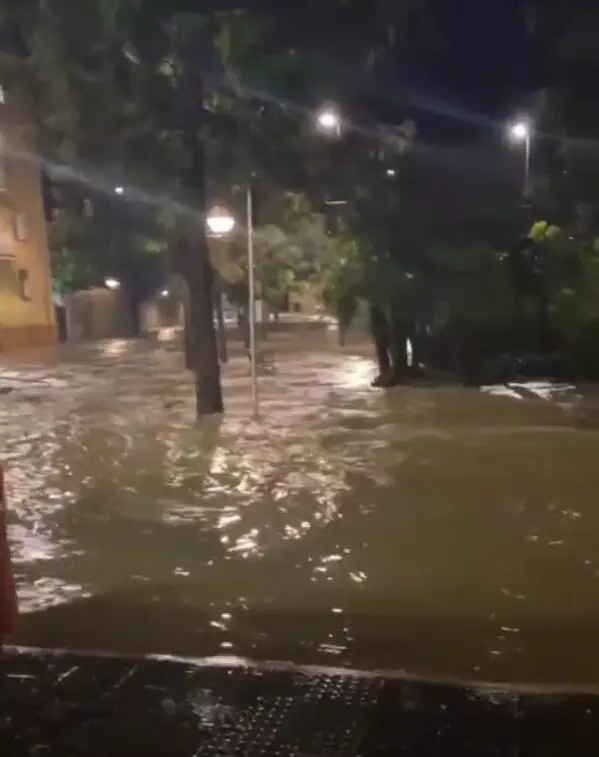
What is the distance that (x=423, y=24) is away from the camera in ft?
56.6

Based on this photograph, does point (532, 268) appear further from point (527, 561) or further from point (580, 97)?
point (527, 561)

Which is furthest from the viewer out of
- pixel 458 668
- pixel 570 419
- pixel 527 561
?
pixel 570 419

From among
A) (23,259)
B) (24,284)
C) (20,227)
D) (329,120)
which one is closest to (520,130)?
(329,120)

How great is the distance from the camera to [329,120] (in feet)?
58.6

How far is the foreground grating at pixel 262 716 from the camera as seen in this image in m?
4.53

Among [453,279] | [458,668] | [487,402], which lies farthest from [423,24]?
[458,668]

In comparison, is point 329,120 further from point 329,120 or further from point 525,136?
point 525,136

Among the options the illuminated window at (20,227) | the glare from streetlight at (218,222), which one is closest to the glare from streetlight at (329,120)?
the glare from streetlight at (218,222)

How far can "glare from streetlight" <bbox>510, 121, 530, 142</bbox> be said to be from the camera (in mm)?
22344

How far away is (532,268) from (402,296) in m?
2.75

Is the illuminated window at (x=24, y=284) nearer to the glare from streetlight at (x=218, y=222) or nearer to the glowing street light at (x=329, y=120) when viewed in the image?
the glare from streetlight at (x=218, y=222)

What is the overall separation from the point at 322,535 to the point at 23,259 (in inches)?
1192

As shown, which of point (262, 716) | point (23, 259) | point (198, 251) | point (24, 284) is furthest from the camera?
point (24, 284)

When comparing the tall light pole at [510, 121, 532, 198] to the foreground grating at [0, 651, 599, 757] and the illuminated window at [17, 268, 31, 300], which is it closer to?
the foreground grating at [0, 651, 599, 757]
